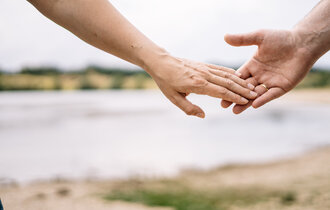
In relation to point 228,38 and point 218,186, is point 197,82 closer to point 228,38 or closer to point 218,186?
point 228,38

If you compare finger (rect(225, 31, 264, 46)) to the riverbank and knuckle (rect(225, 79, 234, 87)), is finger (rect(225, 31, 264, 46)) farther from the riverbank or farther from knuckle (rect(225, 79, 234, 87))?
the riverbank

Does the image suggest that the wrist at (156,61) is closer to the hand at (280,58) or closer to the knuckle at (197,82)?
the knuckle at (197,82)

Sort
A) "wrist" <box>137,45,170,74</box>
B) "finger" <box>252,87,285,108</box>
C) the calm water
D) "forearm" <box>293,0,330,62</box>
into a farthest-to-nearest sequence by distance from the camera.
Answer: the calm water, "forearm" <box>293,0,330,62</box>, "finger" <box>252,87,285,108</box>, "wrist" <box>137,45,170,74</box>

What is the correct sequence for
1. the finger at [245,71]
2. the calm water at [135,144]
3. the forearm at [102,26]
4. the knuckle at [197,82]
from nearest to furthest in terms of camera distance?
the forearm at [102,26], the knuckle at [197,82], the finger at [245,71], the calm water at [135,144]

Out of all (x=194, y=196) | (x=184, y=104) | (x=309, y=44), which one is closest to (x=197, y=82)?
(x=184, y=104)

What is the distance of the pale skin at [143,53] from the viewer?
7.59 feet

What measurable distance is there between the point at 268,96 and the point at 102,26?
1.89 meters

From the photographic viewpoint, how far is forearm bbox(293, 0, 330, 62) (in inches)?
131

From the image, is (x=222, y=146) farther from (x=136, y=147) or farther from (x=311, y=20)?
(x=311, y=20)

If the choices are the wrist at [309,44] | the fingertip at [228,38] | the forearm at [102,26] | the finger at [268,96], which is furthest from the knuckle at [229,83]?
the wrist at [309,44]

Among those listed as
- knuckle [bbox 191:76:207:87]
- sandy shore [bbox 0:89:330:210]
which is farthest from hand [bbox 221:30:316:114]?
sandy shore [bbox 0:89:330:210]

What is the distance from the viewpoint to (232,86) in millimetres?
3039

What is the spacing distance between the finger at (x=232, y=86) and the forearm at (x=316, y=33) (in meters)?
0.80

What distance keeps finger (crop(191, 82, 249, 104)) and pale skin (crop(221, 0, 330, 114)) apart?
0.30 meters
